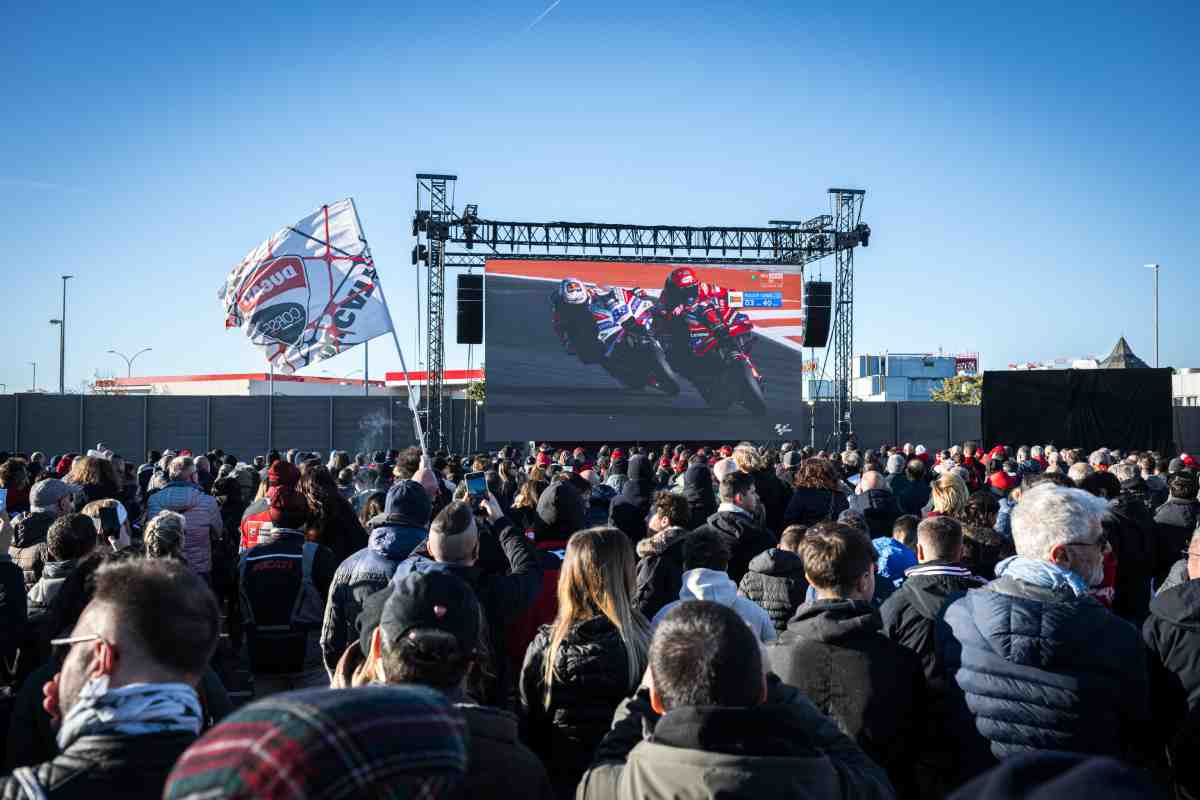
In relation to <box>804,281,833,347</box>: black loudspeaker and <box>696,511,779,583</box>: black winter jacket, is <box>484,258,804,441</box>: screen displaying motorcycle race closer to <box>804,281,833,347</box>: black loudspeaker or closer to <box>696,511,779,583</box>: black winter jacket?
<box>804,281,833,347</box>: black loudspeaker

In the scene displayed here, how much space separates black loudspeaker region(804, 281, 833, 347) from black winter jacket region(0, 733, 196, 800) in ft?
77.2

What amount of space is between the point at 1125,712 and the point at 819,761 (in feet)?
4.84

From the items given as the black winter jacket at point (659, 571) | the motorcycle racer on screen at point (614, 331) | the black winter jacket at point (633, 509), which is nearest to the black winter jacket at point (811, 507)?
the black winter jacket at point (633, 509)

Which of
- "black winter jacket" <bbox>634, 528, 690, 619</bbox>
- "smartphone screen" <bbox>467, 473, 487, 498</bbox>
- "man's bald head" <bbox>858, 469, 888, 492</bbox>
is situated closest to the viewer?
"black winter jacket" <bbox>634, 528, 690, 619</bbox>

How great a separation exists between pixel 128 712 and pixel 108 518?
Result: 4.09 m

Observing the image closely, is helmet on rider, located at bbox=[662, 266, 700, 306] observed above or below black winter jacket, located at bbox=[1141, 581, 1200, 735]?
above

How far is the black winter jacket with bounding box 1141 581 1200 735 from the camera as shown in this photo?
10.1 ft

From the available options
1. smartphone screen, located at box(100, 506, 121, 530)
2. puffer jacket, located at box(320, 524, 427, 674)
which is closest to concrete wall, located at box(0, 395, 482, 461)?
smartphone screen, located at box(100, 506, 121, 530)

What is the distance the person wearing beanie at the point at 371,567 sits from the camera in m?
4.06

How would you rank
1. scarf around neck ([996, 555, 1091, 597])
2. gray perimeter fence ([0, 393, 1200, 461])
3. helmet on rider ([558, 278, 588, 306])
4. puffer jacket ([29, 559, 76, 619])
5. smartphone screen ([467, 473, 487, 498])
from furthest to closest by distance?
1. gray perimeter fence ([0, 393, 1200, 461])
2. helmet on rider ([558, 278, 588, 306])
3. smartphone screen ([467, 473, 487, 498])
4. puffer jacket ([29, 559, 76, 619])
5. scarf around neck ([996, 555, 1091, 597])

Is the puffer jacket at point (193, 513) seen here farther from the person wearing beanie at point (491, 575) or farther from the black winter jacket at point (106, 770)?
the black winter jacket at point (106, 770)

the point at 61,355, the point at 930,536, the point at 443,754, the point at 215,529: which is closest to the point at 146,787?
the point at 443,754

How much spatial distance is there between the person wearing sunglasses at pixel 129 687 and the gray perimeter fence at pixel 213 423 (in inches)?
920

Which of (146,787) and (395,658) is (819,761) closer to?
(395,658)
